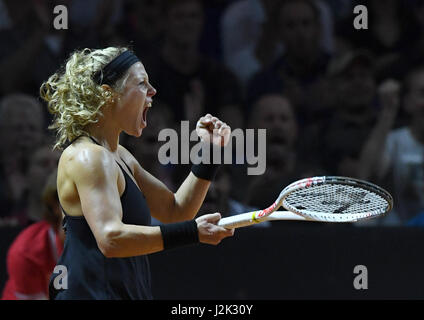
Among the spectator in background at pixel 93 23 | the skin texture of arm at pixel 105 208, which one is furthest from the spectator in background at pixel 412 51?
the skin texture of arm at pixel 105 208

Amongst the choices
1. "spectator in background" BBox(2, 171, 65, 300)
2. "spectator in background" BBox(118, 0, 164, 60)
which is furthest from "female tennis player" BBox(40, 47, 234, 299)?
"spectator in background" BBox(118, 0, 164, 60)

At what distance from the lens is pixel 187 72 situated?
18.6 feet

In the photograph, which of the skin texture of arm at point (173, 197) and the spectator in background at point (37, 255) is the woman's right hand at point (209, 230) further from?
the spectator in background at point (37, 255)

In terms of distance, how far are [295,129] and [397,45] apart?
1.02 m

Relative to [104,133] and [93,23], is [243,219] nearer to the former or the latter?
[104,133]

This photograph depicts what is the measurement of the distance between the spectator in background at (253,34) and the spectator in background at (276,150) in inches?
16.0

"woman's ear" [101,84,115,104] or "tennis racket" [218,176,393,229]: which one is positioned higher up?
"woman's ear" [101,84,115,104]

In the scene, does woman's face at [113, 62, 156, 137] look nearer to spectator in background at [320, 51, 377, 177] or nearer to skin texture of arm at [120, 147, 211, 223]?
skin texture of arm at [120, 147, 211, 223]

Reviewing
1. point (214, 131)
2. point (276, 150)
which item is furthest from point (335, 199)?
point (276, 150)

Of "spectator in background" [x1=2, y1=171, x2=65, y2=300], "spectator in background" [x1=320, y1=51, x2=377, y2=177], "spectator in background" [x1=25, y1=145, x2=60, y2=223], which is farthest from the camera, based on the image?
"spectator in background" [x1=320, y1=51, x2=377, y2=177]

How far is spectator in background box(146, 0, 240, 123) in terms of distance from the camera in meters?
5.59

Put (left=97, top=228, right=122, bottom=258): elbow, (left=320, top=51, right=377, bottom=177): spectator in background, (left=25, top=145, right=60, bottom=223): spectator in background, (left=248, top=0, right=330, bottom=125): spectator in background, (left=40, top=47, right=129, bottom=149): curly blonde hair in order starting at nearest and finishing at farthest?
(left=97, top=228, right=122, bottom=258): elbow
(left=40, top=47, right=129, bottom=149): curly blonde hair
(left=25, top=145, right=60, bottom=223): spectator in background
(left=320, top=51, right=377, bottom=177): spectator in background
(left=248, top=0, right=330, bottom=125): spectator in background

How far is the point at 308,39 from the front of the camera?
5863 millimetres

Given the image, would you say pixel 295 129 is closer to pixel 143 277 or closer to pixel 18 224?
pixel 18 224
